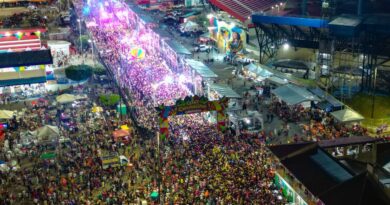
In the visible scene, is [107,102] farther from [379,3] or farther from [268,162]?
[379,3]

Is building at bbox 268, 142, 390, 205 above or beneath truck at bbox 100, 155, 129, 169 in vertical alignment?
above

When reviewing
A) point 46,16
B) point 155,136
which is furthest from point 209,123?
point 46,16

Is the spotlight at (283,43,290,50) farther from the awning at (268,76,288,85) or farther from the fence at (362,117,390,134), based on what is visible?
the fence at (362,117,390,134)

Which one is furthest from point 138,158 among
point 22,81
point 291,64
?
point 291,64

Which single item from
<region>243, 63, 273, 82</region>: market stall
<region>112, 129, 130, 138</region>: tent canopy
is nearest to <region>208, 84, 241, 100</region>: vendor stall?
<region>243, 63, 273, 82</region>: market stall

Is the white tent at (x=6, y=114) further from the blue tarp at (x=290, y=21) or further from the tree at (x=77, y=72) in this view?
the blue tarp at (x=290, y=21)

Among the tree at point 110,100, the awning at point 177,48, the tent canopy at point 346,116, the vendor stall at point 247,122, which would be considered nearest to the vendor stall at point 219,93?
the vendor stall at point 247,122
